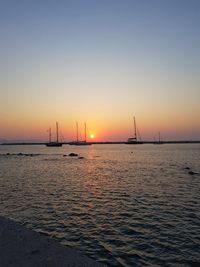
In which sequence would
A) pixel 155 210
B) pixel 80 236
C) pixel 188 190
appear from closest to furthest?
pixel 80 236, pixel 155 210, pixel 188 190

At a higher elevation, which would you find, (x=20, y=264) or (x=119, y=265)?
(x=20, y=264)

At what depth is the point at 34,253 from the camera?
27.9ft

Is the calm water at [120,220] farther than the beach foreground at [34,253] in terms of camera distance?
Yes

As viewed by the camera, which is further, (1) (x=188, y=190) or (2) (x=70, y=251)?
(1) (x=188, y=190)

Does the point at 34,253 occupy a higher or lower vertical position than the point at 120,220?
higher

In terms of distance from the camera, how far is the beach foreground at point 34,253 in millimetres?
7805

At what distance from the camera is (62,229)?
1616cm

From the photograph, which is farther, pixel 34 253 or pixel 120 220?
pixel 120 220

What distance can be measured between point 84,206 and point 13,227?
11.5 metres

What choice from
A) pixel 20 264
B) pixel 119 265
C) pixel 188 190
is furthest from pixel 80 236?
pixel 188 190

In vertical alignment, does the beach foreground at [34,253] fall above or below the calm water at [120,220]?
above

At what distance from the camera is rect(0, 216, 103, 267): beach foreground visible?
780 cm

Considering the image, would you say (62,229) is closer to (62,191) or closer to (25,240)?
(25,240)

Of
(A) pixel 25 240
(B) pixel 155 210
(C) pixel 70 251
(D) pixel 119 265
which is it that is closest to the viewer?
(C) pixel 70 251
